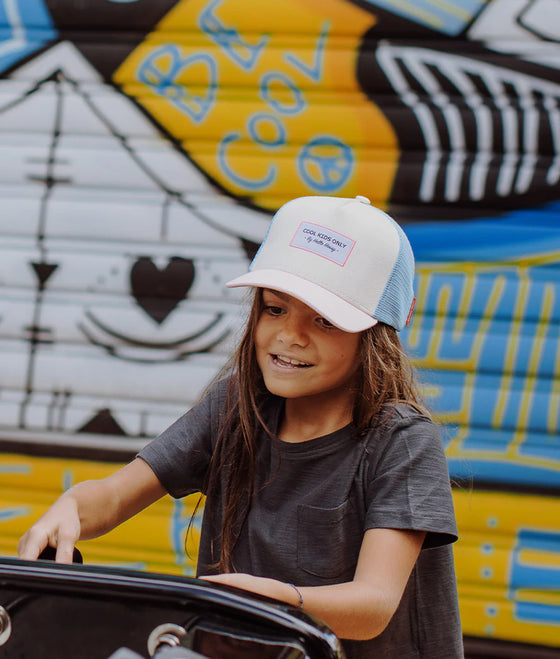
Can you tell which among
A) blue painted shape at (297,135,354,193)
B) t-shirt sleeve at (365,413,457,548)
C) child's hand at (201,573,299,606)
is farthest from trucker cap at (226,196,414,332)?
blue painted shape at (297,135,354,193)

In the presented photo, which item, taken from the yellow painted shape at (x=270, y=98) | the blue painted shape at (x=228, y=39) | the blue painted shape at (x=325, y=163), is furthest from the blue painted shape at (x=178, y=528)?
the blue painted shape at (x=228, y=39)

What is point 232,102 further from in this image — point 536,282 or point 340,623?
point 340,623

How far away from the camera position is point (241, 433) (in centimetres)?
188

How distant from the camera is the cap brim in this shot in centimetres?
161

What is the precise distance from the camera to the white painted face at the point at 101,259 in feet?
12.9

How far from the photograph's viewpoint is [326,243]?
66.9 inches

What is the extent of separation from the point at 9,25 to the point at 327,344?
3.05 meters

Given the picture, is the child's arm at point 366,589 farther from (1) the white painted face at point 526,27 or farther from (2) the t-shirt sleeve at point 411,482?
(1) the white painted face at point 526,27

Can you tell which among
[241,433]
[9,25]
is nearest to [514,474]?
[241,433]

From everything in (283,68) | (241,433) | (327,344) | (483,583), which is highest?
(283,68)

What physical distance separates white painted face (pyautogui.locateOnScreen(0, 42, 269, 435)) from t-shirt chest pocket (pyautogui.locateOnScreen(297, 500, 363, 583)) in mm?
2245

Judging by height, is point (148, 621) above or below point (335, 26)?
below

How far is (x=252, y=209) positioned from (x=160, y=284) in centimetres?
54

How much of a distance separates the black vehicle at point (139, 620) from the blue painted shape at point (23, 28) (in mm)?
3290
